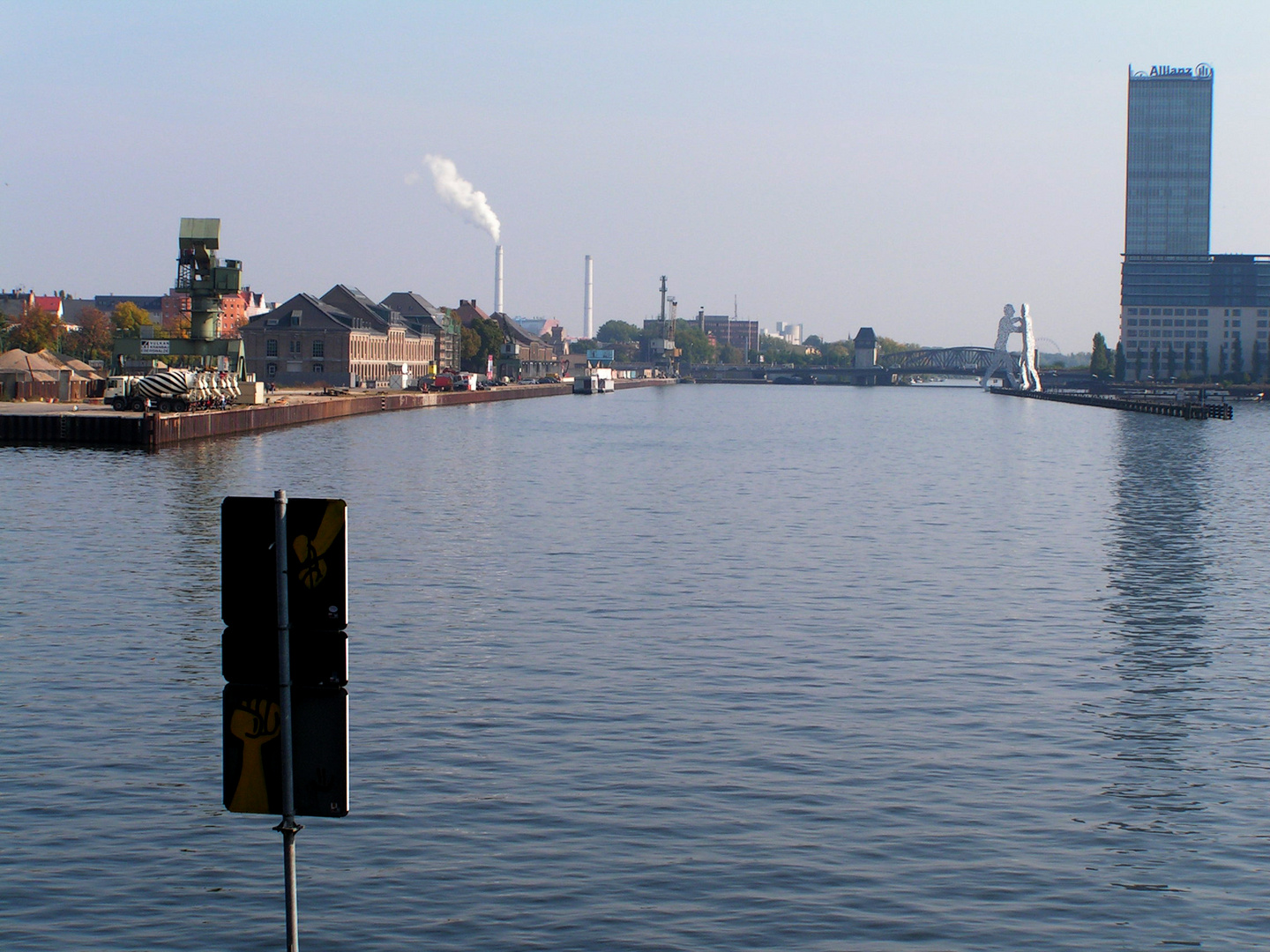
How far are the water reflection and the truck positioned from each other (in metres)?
54.4

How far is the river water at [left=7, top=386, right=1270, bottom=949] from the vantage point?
45.2 ft

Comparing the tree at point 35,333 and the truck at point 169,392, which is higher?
the tree at point 35,333

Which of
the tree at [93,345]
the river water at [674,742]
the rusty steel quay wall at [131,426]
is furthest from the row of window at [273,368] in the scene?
the river water at [674,742]

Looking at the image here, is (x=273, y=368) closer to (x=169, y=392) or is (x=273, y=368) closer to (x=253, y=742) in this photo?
(x=169, y=392)

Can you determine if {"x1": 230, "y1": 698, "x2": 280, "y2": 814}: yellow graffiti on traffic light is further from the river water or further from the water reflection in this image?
the water reflection

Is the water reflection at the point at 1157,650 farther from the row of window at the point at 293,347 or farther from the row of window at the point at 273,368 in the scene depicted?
the row of window at the point at 273,368

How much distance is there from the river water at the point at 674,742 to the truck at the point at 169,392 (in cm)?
4371

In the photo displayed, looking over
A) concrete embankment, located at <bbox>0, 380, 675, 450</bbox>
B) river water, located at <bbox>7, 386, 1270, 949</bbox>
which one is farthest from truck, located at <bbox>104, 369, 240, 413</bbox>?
river water, located at <bbox>7, 386, 1270, 949</bbox>

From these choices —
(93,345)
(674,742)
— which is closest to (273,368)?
(93,345)

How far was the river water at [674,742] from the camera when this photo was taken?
13.8 m

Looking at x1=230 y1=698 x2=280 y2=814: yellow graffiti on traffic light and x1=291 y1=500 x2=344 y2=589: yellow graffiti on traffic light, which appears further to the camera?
x1=230 y1=698 x2=280 y2=814: yellow graffiti on traffic light

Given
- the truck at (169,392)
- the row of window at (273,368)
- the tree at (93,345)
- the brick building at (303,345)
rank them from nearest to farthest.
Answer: the truck at (169,392)
the brick building at (303,345)
the row of window at (273,368)
the tree at (93,345)

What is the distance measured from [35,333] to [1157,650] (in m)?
149

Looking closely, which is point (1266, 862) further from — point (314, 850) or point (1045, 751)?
point (314, 850)
